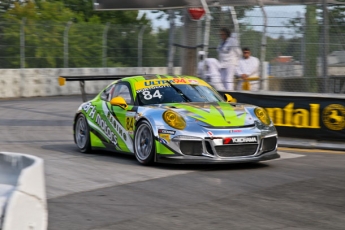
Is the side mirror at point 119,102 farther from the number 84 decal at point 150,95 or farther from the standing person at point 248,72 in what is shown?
the standing person at point 248,72

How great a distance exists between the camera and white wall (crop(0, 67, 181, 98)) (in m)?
25.9

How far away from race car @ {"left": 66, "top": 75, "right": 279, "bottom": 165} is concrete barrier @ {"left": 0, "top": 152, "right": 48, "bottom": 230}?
3.80 meters

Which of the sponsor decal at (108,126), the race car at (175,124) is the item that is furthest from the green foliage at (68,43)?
the race car at (175,124)

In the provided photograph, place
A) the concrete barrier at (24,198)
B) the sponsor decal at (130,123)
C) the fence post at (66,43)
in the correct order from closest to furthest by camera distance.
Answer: the concrete barrier at (24,198)
the sponsor decal at (130,123)
the fence post at (66,43)

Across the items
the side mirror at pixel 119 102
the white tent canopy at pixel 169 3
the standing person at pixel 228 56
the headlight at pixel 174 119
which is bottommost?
the headlight at pixel 174 119

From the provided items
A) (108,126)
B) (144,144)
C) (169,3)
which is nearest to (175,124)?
(144,144)

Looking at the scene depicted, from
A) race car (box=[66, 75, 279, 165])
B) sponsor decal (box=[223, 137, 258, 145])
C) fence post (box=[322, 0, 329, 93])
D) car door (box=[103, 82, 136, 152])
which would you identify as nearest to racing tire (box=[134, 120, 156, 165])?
race car (box=[66, 75, 279, 165])

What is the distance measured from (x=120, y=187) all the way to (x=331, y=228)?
2911mm

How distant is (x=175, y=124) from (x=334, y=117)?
3.55m

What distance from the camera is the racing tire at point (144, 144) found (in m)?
9.95

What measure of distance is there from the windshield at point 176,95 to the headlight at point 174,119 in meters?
0.80

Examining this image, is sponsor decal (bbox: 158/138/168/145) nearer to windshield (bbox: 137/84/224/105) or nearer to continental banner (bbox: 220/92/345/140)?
windshield (bbox: 137/84/224/105)

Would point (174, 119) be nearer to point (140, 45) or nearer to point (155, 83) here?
point (155, 83)

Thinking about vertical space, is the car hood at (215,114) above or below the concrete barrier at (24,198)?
above
